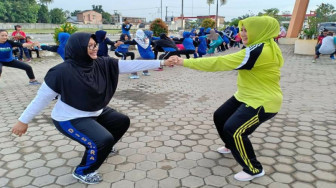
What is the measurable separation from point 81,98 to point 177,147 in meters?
1.56

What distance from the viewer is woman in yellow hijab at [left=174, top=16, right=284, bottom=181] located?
2494 millimetres

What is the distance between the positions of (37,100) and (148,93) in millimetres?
4040

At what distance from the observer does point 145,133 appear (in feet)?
13.2

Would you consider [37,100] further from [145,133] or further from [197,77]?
[197,77]

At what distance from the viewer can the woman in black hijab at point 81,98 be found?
2459mm

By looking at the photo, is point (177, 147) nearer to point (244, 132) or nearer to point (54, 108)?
point (244, 132)

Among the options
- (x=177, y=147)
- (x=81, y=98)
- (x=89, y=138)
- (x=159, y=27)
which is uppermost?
(x=159, y=27)

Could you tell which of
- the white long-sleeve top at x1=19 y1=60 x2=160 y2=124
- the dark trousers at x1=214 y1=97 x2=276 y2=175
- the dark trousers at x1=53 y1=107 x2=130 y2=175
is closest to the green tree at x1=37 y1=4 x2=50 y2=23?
the white long-sleeve top at x1=19 y1=60 x2=160 y2=124

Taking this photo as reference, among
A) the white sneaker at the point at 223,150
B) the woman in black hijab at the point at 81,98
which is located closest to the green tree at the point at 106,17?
the white sneaker at the point at 223,150

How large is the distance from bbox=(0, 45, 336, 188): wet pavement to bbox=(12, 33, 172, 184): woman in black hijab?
41 cm

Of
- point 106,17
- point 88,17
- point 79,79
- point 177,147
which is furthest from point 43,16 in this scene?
point 79,79

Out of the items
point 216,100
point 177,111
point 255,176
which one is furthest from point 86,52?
point 216,100

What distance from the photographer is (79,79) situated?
8.07ft

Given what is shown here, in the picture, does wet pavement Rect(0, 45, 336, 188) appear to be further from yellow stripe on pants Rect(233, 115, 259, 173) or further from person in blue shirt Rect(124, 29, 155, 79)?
person in blue shirt Rect(124, 29, 155, 79)
